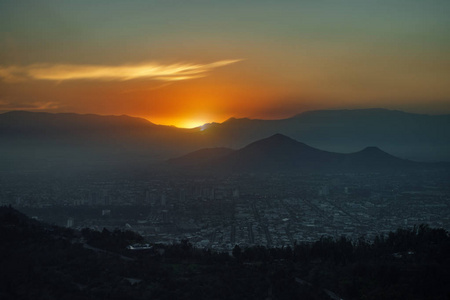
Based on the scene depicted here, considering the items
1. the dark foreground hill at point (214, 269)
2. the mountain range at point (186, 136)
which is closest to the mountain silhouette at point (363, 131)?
the mountain range at point (186, 136)

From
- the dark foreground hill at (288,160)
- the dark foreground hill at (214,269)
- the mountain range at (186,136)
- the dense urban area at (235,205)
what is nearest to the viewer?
the dark foreground hill at (214,269)

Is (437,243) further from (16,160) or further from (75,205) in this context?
(16,160)

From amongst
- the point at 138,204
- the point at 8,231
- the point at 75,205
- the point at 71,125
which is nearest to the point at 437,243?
the point at 8,231

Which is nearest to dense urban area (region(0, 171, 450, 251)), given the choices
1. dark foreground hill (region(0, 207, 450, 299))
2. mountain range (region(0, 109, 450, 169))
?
dark foreground hill (region(0, 207, 450, 299))

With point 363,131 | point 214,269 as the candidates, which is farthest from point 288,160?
point 214,269

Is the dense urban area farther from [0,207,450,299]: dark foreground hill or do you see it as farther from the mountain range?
the mountain range

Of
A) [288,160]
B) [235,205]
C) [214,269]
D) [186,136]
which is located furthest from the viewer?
[186,136]

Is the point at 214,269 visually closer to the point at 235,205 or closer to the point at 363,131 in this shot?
the point at 235,205

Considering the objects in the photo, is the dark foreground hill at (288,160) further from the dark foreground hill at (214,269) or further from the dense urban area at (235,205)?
the dark foreground hill at (214,269)
